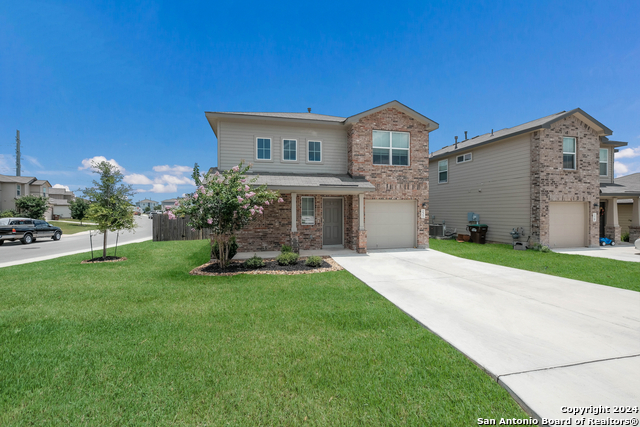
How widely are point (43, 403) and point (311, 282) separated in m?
4.96

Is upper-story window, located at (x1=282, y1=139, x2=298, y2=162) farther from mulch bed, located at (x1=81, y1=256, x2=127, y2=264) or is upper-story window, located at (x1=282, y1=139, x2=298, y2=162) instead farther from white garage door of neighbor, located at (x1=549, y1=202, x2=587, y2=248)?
white garage door of neighbor, located at (x1=549, y1=202, x2=587, y2=248)

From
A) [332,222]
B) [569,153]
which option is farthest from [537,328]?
[569,153]

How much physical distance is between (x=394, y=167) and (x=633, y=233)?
14678mm

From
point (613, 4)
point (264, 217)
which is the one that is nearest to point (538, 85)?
point (613, 4)

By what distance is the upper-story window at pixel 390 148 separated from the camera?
12.7m

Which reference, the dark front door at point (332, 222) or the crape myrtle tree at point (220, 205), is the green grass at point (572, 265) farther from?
the crape myrtle tree at point (220, 205)

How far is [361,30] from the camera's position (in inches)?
544

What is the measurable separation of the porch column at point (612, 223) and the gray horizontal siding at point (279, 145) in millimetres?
15004

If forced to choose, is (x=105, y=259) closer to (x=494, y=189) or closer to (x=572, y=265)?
(x=572, y=265)

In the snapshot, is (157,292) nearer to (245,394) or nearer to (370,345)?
(245,394)

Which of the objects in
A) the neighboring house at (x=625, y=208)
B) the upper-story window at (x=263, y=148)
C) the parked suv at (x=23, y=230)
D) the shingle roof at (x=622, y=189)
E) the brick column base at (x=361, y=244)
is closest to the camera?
the brick column base at (x=361, y=244)

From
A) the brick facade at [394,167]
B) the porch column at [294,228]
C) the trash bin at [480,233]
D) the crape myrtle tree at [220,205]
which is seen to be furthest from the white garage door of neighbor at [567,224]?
the crape myrtle tree at [220,205]

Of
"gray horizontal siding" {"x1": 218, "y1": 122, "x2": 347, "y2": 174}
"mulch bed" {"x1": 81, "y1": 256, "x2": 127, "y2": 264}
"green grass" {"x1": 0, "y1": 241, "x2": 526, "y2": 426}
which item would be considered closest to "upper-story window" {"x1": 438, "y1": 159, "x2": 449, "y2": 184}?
"gray horizontal siding" {"x1": 218, "y1": 122, "x2": 347, "y2": 174}

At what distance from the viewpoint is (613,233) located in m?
14.9
